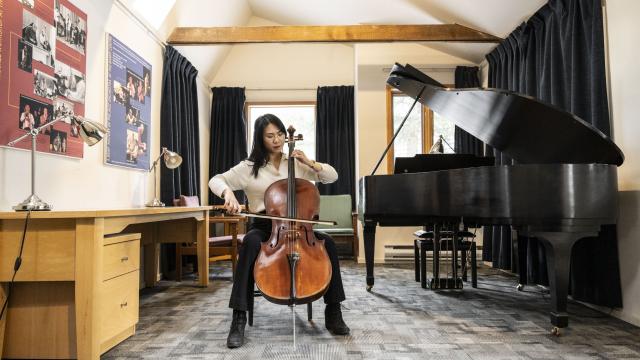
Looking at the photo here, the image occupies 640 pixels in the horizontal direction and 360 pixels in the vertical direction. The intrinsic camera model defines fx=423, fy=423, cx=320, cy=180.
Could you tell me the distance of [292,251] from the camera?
1.79m

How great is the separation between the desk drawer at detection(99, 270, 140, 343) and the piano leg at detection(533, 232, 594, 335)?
6.46 feet

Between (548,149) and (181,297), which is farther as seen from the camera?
(181,297)

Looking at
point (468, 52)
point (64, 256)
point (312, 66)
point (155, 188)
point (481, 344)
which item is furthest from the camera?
point (312, 66)

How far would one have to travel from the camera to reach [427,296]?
2.99 meters

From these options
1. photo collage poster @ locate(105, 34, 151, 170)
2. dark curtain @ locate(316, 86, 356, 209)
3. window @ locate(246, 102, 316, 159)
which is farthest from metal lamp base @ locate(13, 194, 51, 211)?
window @ locate(246, 102, 316, 159)

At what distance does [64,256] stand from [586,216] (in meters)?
2.25

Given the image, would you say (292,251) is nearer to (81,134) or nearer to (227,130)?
(81,134)

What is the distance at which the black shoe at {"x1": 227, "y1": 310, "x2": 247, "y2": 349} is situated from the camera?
188cm

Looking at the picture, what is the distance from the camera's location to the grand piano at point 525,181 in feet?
6.42

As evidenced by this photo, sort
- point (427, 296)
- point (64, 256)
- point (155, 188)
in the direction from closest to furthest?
point (64, 256) < point (427, 296) < point (155, 188)

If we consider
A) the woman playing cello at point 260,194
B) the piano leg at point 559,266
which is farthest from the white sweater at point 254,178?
the piano leg at point 559,266

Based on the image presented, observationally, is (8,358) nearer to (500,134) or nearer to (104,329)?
(104,329)

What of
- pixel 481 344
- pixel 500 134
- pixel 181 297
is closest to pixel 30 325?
pixel 181 297

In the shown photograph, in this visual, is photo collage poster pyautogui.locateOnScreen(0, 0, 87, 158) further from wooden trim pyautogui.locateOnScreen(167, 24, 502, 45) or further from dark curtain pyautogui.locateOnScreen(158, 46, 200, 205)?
wooden trim pyautogui.locateOnScreen(167, 24, 502, 45)
